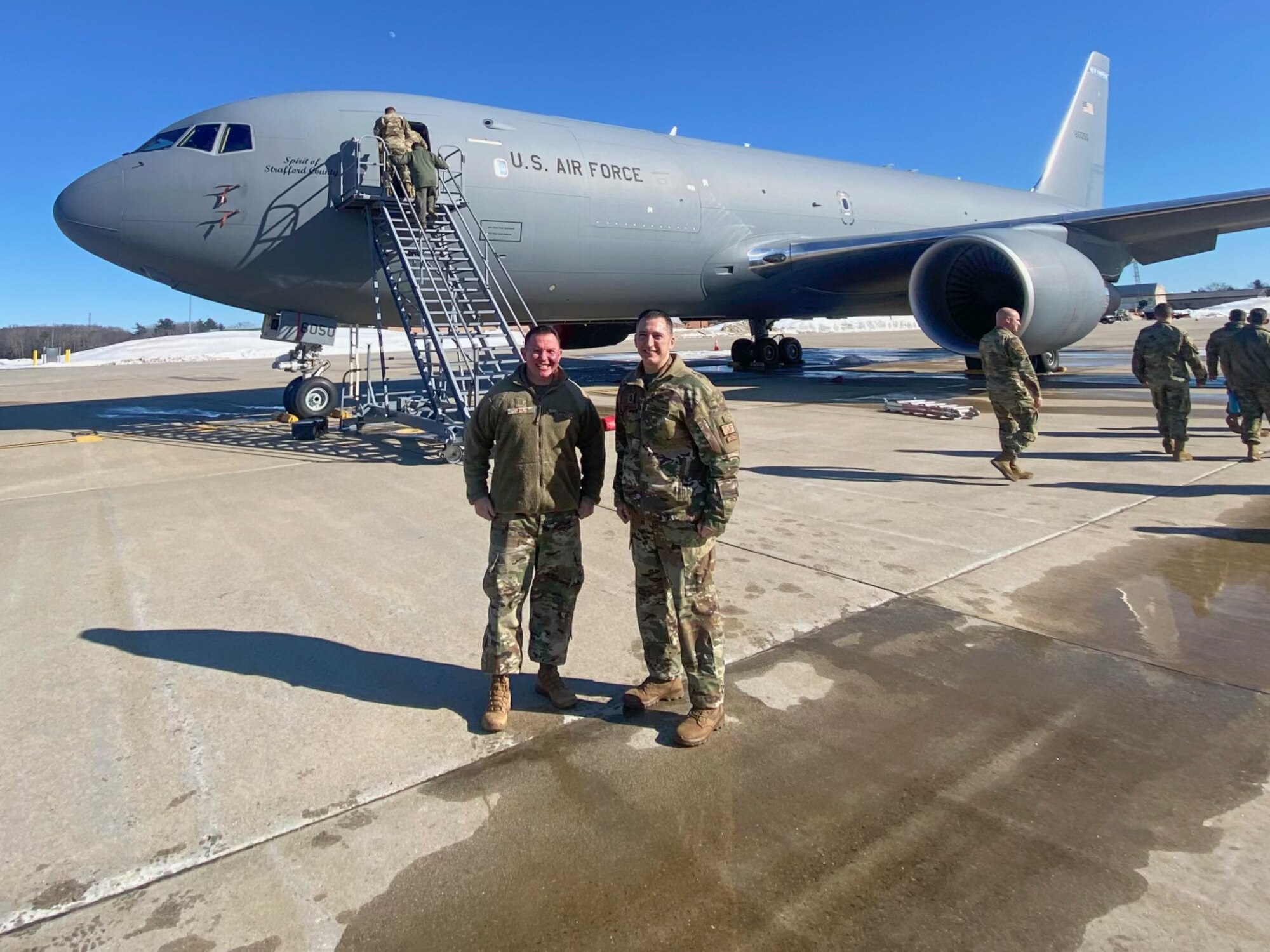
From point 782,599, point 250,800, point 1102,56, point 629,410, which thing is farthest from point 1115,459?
point 1102,56

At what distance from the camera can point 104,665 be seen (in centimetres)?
325

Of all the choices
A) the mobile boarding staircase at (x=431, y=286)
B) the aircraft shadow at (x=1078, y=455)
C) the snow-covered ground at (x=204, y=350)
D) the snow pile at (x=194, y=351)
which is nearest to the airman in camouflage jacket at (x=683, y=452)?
the mobile boarding staircase at (x=431, y=286)

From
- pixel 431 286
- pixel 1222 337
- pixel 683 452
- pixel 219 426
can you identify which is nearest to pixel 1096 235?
pixel 1222 337

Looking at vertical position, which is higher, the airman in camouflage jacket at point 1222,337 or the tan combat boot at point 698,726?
the airman in camouflage jacket at point 1222,337

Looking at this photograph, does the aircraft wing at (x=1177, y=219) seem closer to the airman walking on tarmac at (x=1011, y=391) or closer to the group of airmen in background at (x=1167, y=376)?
the group of airmen in background at (x=1167, y=376)

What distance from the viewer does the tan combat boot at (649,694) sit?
2867mm

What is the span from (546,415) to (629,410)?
1.06ft

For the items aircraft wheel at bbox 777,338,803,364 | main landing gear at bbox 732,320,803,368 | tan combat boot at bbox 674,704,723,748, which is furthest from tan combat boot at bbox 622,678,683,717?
aircraft wheel at bbox 777,338,803,364

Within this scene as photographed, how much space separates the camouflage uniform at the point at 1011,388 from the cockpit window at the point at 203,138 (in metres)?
8.62

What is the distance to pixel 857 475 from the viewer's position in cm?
684

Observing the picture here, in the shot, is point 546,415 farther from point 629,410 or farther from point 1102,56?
point 1102,56

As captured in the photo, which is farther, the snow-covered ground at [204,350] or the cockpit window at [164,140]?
the snow-covered ground at [204,350]

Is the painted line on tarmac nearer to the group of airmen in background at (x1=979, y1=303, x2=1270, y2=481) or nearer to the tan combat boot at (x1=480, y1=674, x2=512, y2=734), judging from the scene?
the tan combat boot at (x1=480, y1=674, x2=512, y2=734)

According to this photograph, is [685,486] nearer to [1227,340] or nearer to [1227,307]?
[1227,340]
